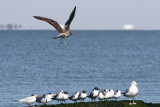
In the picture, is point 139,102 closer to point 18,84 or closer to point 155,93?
point 155,93

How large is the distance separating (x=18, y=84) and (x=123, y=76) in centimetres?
1609

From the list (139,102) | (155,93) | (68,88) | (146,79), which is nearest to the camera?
(139,102)

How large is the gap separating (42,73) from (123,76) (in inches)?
469

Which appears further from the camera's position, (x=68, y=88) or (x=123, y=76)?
(x=123, y=76)

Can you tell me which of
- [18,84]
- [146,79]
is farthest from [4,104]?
[146,79]

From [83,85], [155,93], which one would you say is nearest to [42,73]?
[83,85]

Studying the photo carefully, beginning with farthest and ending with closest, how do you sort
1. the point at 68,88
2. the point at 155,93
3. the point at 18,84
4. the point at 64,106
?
the point at 18,84, the point at 68,88, the point at 155,93, the point at 64,106

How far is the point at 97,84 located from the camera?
54938 millimetres

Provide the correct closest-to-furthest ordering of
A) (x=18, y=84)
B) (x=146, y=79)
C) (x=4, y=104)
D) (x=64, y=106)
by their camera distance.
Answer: (x=64, y=106), (x=4, y=104), (x=18, y=84), (x=146, y=79)

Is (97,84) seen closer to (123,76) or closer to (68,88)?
(68,88)

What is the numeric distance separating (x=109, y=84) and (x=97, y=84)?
137 centimetres

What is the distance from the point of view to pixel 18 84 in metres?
55.1

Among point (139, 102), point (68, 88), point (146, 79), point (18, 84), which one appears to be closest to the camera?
point (139, 102)

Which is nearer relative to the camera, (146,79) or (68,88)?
(68,88)
